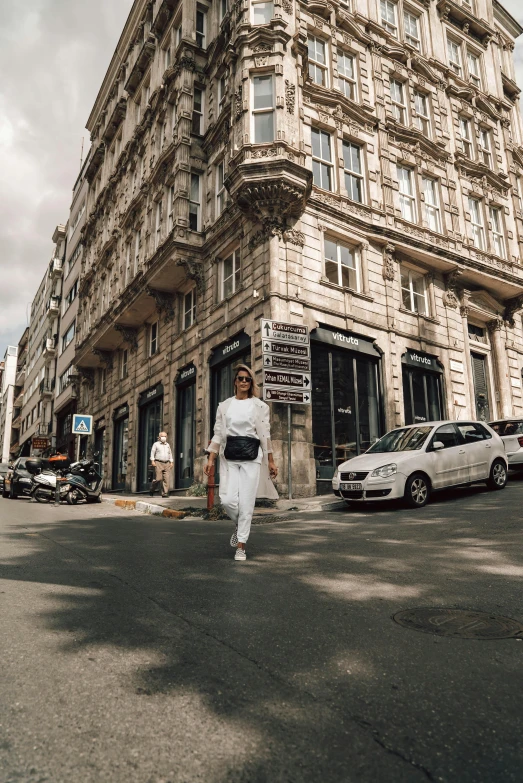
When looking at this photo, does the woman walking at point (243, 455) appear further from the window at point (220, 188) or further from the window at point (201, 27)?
the window at point (201, 27)

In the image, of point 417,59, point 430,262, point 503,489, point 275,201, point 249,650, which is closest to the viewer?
point 249,650

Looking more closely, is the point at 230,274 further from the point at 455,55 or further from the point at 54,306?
the point at 54,306

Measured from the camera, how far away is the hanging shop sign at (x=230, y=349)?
16078 mm

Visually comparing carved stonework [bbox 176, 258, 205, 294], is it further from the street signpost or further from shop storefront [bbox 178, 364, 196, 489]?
the street signpost

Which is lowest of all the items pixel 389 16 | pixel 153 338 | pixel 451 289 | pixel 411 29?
pixel 153 338

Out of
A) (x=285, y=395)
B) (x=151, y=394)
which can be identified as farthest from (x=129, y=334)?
(x=285, y=395)

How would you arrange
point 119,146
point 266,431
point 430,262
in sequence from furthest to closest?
point 119,146, point 430,262, point 266,431

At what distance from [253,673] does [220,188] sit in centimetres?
1883

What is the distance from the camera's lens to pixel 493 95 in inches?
1024

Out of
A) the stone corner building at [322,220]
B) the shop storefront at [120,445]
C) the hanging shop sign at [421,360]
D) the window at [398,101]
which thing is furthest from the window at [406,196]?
the shop storefront at [120,445]

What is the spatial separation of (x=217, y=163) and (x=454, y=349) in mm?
11044

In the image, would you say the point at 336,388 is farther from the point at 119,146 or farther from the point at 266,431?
the point at 119,146

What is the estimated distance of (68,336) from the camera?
1670 inches

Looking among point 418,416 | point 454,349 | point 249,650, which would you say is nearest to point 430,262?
point 454,349
